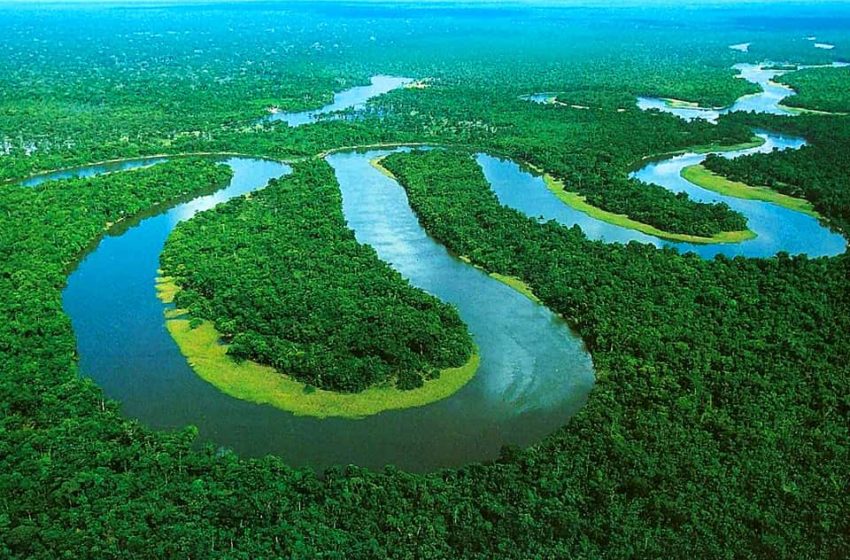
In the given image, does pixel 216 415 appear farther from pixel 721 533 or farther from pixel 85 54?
pixel 85 54

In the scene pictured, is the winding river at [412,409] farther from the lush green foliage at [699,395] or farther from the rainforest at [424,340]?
the lush green foliage at [699,395]

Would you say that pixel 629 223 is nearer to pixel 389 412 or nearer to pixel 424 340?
pixel 424 340

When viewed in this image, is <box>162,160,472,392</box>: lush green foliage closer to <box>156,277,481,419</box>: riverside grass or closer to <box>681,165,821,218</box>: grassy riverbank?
<box>156,277,481,419</box>: riverside grass

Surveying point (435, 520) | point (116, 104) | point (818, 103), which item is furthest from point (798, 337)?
point (116, 104)

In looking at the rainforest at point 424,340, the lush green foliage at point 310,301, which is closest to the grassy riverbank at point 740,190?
the rainforest at point 424,340

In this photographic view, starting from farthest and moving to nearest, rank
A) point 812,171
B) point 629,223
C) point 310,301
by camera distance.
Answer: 1. point 812,171
2. point 629,223
3. point 310,301

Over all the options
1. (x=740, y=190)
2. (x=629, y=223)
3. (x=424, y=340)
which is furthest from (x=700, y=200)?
(x=424, y=340)
